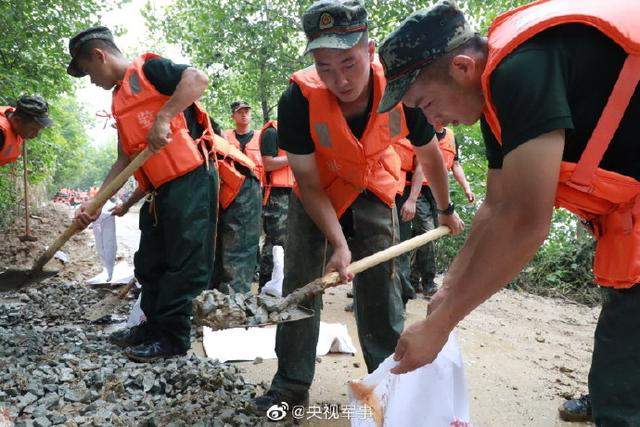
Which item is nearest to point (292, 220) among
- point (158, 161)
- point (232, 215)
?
point (158, 161)

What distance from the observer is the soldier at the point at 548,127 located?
117cm

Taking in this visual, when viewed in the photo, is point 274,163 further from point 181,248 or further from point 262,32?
point 262,32

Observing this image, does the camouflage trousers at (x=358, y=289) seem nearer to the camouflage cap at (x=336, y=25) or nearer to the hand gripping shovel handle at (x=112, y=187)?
the camouflage cap at (x=336, y=25)

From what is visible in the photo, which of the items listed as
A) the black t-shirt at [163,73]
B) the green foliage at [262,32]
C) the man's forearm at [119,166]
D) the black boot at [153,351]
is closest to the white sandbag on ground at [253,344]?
the black boot at [153,351]

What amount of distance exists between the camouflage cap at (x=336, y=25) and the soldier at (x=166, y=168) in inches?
45.1

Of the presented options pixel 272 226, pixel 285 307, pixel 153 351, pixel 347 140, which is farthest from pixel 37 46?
pixel 285 307

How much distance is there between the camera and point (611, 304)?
5.02 feet

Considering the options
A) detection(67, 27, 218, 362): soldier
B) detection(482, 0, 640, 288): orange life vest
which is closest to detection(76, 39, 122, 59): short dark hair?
detection(67, 27, 218, 362): soldier

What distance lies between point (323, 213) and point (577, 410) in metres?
1.88

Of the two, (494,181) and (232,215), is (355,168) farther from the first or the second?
(232,215)

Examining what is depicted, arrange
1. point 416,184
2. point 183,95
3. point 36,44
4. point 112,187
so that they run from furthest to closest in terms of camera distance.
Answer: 1. point 36,44
2. point 416,184
3. point 112,187
4. point 183,95

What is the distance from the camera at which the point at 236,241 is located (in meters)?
4.62

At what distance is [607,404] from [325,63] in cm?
174

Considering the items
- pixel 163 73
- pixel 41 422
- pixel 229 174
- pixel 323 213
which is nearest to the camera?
pixel 41 422
